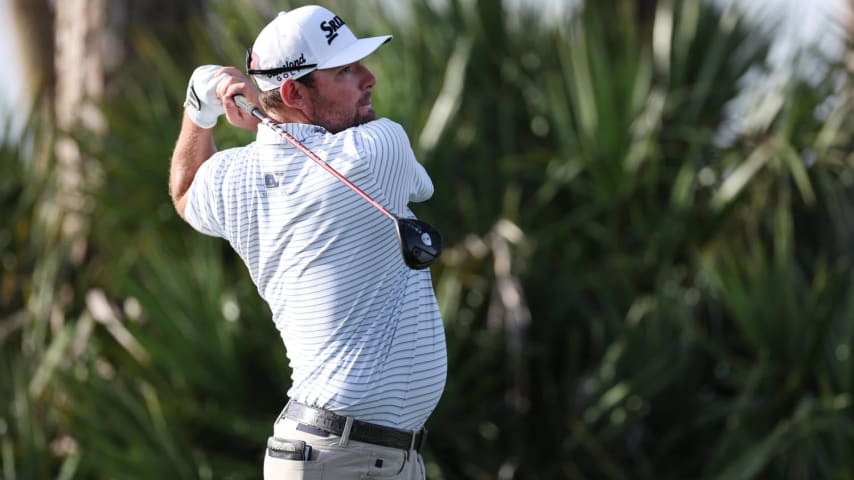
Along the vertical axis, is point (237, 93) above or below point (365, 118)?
above

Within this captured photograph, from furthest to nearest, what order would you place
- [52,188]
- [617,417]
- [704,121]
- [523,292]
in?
[52,188]
[704,121]
[523,292]
[617,417]

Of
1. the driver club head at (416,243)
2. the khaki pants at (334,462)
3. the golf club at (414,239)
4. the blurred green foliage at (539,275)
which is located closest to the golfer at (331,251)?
the khaki pants at (334,462)

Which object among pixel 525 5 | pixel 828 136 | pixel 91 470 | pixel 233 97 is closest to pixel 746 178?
pixel 828 136

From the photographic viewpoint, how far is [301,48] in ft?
11.5

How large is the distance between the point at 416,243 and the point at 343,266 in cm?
35

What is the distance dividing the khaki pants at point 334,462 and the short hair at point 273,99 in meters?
0.79

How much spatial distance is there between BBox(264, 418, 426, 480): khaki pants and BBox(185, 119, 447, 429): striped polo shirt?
0.08 metres

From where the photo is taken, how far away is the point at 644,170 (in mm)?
7430

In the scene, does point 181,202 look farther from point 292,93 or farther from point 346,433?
point 346,433

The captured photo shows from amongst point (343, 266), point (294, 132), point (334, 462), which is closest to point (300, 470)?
point (334, 462)

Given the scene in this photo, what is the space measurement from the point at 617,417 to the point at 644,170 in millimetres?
1515

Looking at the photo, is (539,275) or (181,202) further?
(539,275)

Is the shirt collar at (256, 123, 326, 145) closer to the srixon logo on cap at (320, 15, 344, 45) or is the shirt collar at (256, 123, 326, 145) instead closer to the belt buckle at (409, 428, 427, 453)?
the srixon logo on cap at (320, 15, 344, 45)

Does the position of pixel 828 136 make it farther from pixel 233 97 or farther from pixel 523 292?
pixel 233 97
